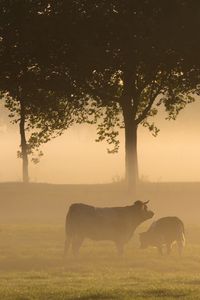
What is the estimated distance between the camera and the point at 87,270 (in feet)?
92.3

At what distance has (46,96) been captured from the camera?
50.1 metres

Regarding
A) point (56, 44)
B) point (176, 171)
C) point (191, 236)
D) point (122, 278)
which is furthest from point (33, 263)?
point (176, 171)

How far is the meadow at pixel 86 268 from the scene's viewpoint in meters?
20.4

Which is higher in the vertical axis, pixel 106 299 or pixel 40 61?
pixel 40 61

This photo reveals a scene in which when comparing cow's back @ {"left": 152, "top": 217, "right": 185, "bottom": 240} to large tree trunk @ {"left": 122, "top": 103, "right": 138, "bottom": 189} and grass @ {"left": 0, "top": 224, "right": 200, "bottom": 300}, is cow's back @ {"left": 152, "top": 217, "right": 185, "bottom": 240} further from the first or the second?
large tree trunk @ {"left": 122, "top": 103, "right": 138, "bottom": 189}

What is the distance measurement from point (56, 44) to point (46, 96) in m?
3.42

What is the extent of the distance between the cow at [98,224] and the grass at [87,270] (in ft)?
1.85

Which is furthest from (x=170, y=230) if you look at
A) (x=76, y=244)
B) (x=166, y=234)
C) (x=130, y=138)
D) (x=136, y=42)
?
(x=130, y=138)

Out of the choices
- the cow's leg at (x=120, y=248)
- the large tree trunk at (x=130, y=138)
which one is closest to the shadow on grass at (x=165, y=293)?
the cow's leg at (x=120, y=248)

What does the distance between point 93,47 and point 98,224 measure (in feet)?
52.1

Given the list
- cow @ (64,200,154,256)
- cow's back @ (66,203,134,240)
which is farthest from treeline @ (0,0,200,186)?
cow's back @ (66,203,134,240)

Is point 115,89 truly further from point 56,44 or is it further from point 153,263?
point 153,263

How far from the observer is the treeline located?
45688 millimetres

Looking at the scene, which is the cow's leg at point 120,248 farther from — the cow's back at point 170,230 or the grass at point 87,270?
the cow's back at point 170,230
